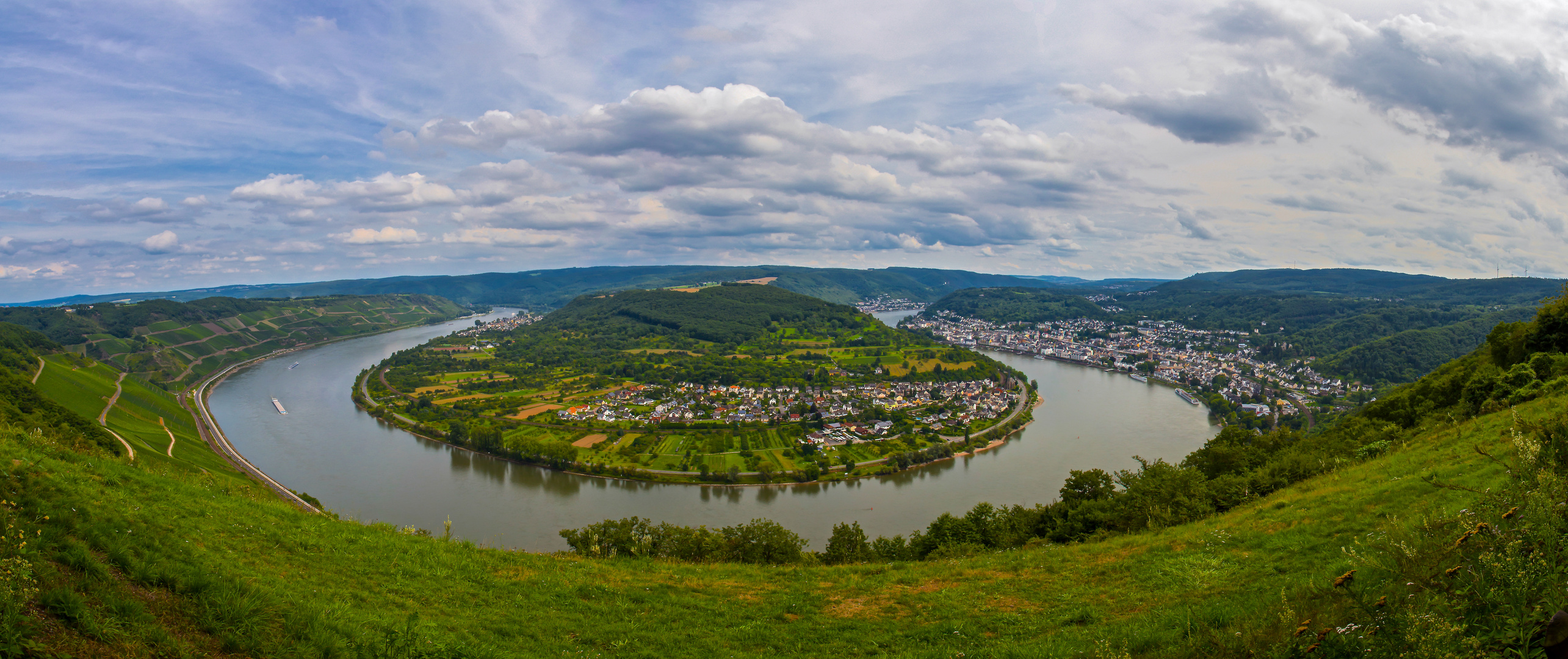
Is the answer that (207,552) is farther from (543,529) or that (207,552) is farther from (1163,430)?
(1163,430)

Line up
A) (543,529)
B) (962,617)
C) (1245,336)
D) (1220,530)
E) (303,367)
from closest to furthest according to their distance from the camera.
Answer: (962,617) < (1220,530) < (543,529) < (303,367) < (1245,336)

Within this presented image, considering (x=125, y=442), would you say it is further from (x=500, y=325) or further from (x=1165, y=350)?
(x=1165, y=350)

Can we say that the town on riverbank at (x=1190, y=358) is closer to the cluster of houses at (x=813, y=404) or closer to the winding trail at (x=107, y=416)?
the cluster of houses at (x=813, y=404)

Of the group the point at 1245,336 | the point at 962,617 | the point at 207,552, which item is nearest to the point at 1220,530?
the point at 962,617

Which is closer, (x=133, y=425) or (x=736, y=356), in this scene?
(x=133, y=425)

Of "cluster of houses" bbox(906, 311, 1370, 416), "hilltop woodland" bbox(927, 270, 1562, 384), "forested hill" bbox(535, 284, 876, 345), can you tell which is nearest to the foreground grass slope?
"cluster of houses" bbox(906, 311, 1370, 416)

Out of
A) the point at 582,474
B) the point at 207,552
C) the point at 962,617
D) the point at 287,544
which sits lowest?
the point at 582,474

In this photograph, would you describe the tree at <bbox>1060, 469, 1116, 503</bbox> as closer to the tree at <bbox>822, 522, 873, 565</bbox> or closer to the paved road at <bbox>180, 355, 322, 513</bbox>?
the tree at <bbox>822, 522, 873, 565</bbox>
